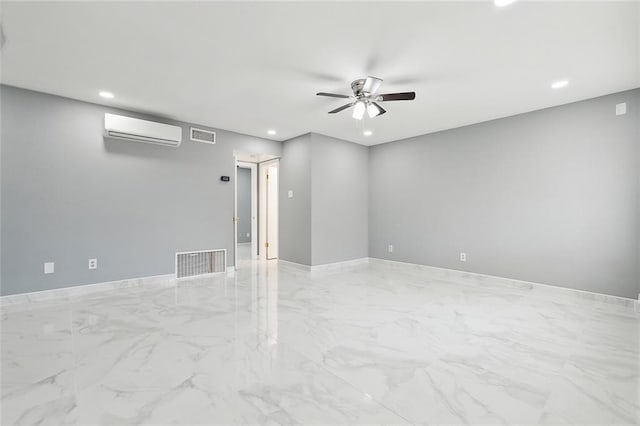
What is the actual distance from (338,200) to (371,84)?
293 centimetres

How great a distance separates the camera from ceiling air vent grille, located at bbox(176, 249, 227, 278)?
15.4 feet

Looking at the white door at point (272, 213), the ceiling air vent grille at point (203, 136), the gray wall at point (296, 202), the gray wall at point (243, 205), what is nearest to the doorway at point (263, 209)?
the white door at point (272, 213)

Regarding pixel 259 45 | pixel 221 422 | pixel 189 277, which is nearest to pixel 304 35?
pixel 259 45

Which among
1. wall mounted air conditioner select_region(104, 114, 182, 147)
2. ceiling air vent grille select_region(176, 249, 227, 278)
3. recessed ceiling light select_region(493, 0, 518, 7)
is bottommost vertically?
ceiling air vent grille select_region(176, 249, 227, 278)

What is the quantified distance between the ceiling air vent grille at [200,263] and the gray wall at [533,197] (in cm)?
331

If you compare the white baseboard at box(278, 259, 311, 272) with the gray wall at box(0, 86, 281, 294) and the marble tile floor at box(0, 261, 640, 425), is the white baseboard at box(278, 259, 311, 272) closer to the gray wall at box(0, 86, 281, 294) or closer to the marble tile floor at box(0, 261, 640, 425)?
the gray wall at box(0, 86, 281, 294)

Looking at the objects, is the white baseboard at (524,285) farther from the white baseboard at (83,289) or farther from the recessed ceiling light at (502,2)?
the white baseboard at (83,289)

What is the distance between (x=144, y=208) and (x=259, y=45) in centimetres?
305

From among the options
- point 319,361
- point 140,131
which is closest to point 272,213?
point 140,131

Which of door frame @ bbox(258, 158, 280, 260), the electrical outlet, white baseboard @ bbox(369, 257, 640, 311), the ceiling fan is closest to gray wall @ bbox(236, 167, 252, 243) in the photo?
door frame @ bbox(258, 158, 280, 260)

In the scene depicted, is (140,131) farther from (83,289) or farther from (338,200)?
(338,200)

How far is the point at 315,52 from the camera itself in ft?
8.68

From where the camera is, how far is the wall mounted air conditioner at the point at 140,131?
380 centimetres

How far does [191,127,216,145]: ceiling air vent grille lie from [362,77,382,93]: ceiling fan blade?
2.95 meters
